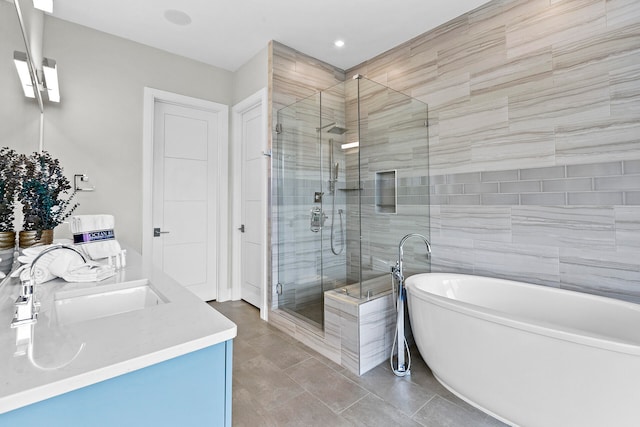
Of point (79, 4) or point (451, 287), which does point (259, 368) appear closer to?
point (451, 287)

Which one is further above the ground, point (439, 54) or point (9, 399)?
point (439, 54)

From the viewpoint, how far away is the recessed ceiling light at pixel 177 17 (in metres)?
2.54

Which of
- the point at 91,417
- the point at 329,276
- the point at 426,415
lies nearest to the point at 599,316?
the point at 426,415

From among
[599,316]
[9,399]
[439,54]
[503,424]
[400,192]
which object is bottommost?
[503,424]

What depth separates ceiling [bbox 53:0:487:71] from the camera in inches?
96.1

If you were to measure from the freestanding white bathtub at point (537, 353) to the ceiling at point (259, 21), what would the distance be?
7.51 feet

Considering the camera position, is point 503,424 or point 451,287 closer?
point 503,424

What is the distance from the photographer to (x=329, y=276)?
2748 mm

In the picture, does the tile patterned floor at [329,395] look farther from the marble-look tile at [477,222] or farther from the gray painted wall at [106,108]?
the gray painted wall at [106,108]

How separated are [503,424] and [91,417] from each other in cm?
195

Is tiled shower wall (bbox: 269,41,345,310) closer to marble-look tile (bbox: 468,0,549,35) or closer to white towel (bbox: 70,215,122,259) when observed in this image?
marble-look tile (bbox: 468,0,549,35)

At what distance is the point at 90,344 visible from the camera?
29.4 inches

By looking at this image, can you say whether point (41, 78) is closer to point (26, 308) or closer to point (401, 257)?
point (26, 308)

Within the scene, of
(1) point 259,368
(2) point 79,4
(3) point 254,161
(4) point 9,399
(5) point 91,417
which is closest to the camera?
(4) point 9,399
